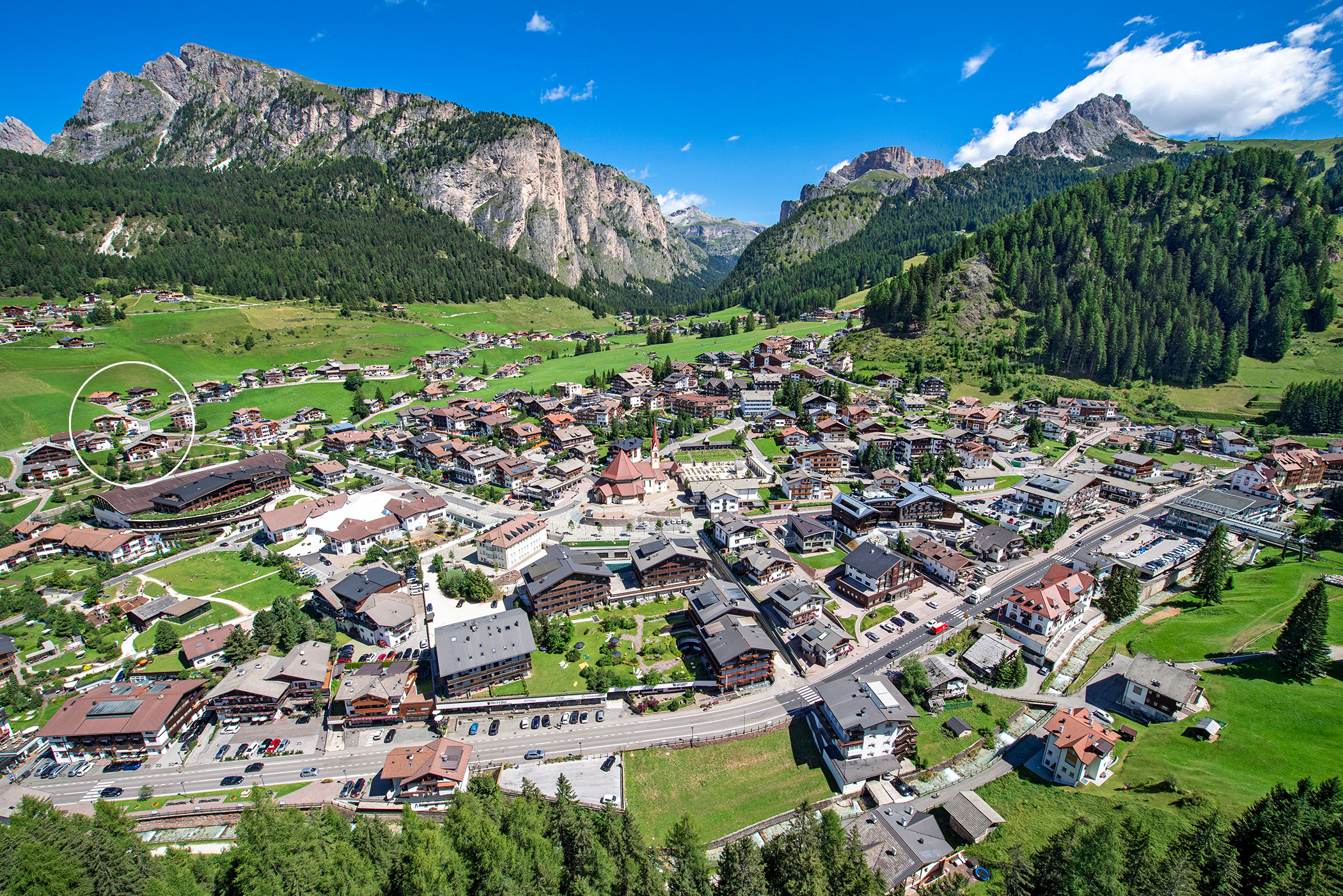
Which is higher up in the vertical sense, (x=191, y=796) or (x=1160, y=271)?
(x=1160, y=271)

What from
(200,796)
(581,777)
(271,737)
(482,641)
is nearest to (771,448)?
(482,641)

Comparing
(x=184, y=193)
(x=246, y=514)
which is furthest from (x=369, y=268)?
(x=246, y=514)

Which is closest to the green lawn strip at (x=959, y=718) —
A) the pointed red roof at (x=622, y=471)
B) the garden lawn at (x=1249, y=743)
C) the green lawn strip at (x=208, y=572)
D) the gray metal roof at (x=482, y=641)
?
the garden lawn at (x=1249, y=743)

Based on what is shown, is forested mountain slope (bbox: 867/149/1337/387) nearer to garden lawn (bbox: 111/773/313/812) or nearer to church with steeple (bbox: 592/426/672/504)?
church with steeple (bbox: 592/426/672/504)

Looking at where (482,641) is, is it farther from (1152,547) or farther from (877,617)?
(1152,547)

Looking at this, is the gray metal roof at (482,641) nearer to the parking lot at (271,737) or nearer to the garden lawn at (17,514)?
the parking lot at (271,737)

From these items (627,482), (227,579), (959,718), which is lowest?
(959,718)
